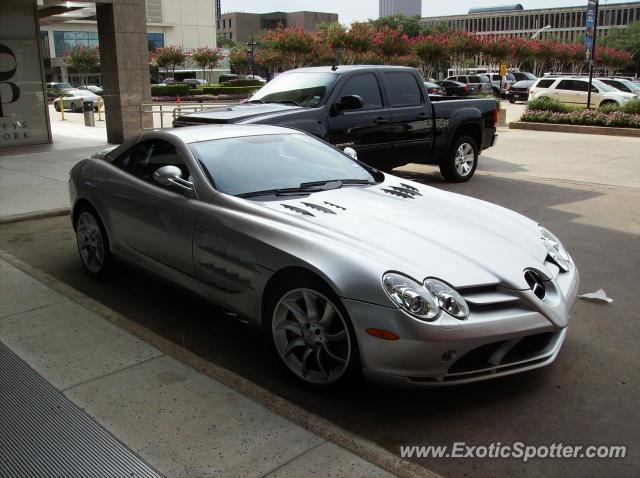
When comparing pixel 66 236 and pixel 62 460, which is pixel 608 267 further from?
pixel 66 236

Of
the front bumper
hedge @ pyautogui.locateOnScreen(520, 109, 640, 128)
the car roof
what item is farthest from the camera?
hedge @ pyautogui.locateOnScreen(520, 109, 640, 128)

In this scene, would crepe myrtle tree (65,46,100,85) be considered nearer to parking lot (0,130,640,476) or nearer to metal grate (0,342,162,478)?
parking lot (0,130,640,476)

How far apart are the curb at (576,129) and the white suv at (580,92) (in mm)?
5490

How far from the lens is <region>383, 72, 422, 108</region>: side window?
407 inches

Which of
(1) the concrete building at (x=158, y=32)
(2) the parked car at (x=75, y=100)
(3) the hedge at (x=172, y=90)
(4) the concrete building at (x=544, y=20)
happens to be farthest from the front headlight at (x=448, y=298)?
(4) the concrete building at (x=544, y=20)

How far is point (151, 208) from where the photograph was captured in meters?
5.01

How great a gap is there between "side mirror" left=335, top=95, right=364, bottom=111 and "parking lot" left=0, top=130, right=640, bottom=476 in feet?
9.81

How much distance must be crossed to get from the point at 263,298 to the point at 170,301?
5.74ft

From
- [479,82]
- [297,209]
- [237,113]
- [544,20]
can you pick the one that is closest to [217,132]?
[297,209]

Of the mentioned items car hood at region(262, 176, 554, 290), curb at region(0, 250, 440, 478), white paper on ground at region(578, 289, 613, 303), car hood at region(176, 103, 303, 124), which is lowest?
white paper on ground at region(578, 289, 613, 303)

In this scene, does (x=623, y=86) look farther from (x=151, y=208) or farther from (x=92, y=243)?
(x=151, y=208)

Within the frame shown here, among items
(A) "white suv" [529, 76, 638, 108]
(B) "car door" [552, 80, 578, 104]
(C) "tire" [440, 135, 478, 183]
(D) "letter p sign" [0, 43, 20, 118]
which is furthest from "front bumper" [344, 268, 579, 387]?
(B) "car door" [552, 80, 578, 104]

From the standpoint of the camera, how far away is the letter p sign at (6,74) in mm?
16625

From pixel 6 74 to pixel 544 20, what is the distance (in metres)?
133
